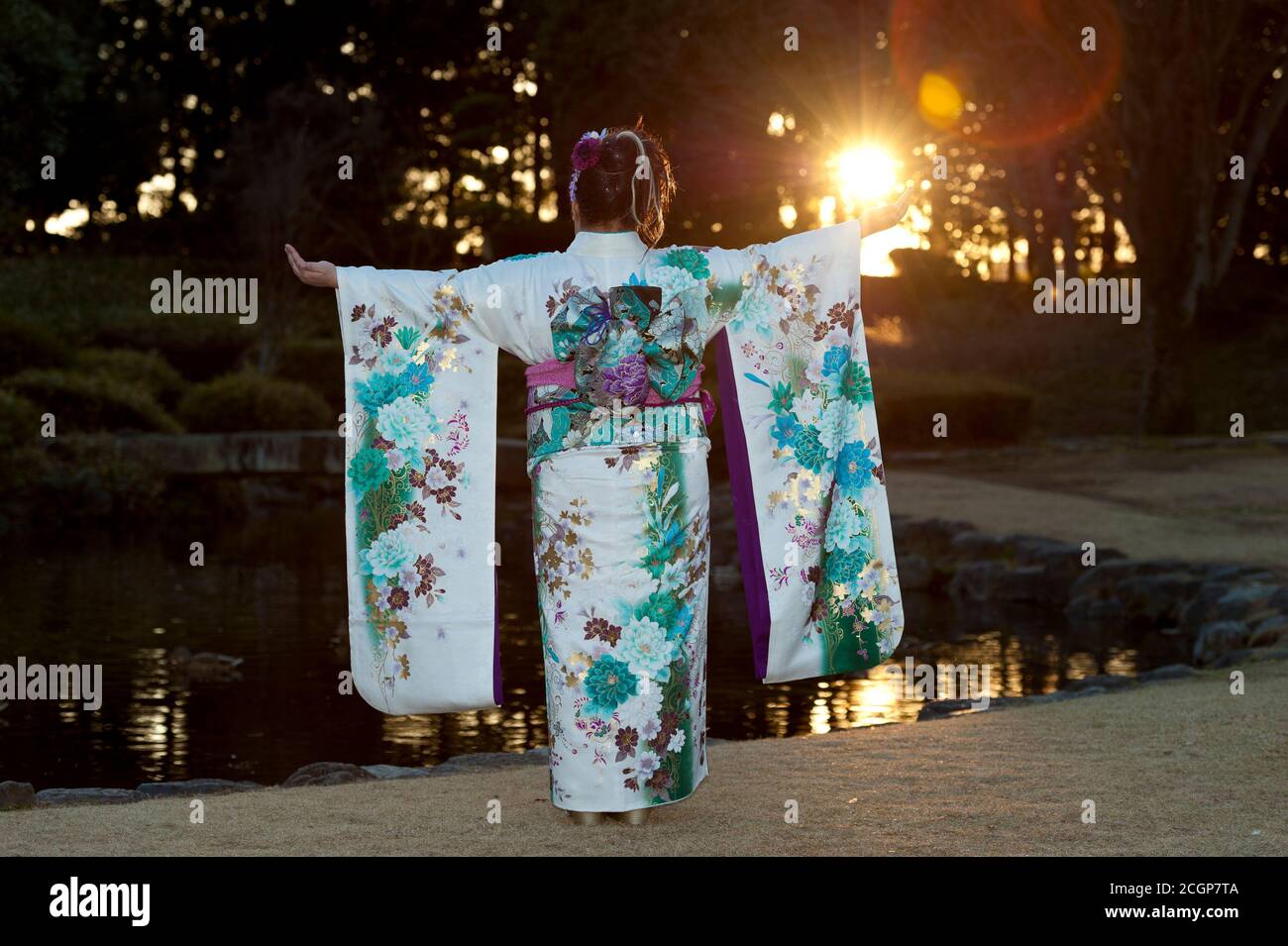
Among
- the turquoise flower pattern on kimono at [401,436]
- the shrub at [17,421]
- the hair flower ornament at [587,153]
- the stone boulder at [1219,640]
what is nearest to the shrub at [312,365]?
the shrub at [17,421]

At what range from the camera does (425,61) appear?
39.2 meters

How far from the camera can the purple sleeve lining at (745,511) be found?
17.3ft

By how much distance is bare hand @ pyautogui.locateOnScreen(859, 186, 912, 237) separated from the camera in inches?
211

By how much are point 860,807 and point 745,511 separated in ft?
3.45

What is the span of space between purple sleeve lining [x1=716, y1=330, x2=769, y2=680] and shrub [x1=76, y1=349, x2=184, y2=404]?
18.4 m

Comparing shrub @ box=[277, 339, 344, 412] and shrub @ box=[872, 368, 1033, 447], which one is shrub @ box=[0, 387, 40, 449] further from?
shrub @ box=[872, 368, 1033, 447]

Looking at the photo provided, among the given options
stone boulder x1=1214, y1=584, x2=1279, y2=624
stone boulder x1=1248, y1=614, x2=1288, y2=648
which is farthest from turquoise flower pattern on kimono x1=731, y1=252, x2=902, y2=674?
stone boulder x1=1214, y1=584, x2=1279, y2=624

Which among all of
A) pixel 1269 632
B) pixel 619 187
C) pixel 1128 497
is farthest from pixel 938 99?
pixel 619 187

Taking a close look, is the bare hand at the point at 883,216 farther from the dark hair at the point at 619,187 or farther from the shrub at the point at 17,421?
the shrub at the point at 17,421

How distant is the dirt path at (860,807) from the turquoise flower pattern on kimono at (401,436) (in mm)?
863

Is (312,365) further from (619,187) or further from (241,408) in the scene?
(619,187)

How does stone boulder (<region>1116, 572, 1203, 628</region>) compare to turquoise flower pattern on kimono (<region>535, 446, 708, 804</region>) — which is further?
stone boulder (<region>1116, 572, 1203, 628</region>)

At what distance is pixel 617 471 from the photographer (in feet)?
16.2

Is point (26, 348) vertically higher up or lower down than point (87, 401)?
higher up
